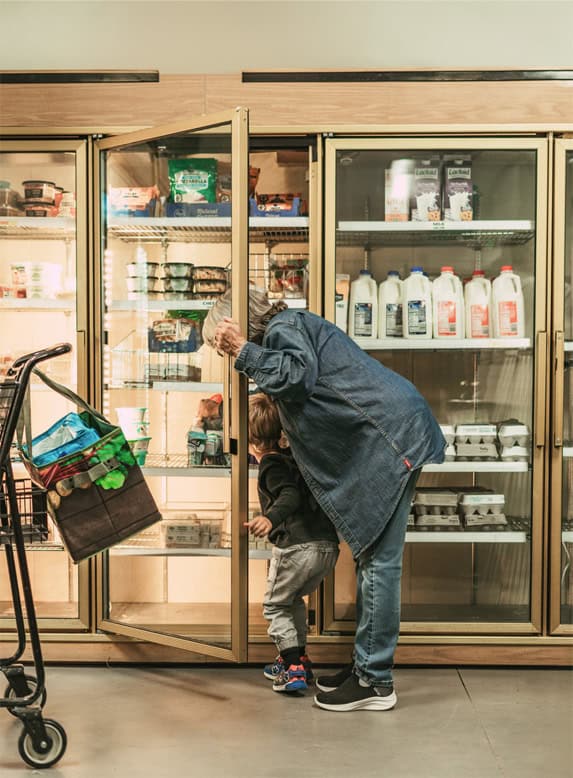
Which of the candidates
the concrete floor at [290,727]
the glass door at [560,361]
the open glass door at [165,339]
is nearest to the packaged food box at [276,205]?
the open glass door at [165,339]

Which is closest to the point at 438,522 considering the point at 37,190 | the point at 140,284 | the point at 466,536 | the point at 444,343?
the point at 466,536

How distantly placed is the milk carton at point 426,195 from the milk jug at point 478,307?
1.08 feet

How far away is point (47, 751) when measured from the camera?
2.35 m

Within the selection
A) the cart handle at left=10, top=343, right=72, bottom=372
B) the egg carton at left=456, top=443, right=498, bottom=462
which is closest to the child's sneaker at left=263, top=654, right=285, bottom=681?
the egg carton at left=456, top=443, right=498, bottom=462

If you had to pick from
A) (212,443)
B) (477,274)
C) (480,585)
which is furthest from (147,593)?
(477,274)

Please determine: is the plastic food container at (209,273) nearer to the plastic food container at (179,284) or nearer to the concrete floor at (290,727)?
the plastic food container at (179,284)

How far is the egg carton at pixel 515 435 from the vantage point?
131 inches

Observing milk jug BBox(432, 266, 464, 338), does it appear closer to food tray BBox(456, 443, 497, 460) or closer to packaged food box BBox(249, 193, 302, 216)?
food tray BBox(456, 443, 497, 460)

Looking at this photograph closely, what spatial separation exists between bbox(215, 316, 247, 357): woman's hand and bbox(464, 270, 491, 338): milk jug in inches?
45.1

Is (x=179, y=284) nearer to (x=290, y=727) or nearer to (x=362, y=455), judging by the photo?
(x=362, y=455)

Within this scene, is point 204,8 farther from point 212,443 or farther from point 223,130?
point 212,443

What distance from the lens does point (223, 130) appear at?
2.89 m

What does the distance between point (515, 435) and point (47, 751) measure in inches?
85.3

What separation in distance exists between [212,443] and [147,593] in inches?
33.6
